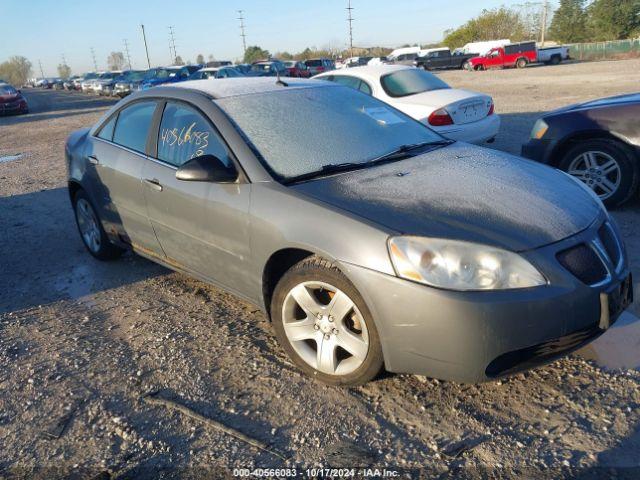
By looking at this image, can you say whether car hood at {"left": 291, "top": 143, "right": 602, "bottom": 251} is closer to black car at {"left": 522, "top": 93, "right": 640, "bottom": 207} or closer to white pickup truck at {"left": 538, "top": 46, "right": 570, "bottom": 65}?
black car at {"left": 522, "top": 93, "right": 640, "bottom": 207}

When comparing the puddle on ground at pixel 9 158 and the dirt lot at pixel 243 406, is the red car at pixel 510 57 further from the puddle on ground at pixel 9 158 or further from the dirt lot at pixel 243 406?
the dirt lot at pixel 243 406

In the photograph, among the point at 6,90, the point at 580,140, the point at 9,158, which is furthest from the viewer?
the point at 6,90

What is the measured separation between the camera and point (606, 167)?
5.34 m

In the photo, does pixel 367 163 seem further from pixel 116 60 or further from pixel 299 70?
pixel 116 60

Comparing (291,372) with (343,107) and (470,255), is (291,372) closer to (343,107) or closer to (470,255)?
(470,255)

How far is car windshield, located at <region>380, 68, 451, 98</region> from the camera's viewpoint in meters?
8.48

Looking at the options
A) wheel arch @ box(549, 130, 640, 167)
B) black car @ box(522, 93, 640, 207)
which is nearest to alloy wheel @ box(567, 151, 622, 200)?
black car @ box(522, 93, 640, 207)

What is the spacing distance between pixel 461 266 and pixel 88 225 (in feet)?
12.8

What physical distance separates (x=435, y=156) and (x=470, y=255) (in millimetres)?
1298

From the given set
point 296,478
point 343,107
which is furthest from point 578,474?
point 343,107

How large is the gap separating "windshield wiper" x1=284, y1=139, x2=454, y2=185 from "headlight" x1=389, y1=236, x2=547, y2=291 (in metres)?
0.89

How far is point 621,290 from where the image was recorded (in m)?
2.73

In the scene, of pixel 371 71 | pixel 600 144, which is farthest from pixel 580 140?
pixel 371 71

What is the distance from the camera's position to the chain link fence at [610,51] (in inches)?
1699
